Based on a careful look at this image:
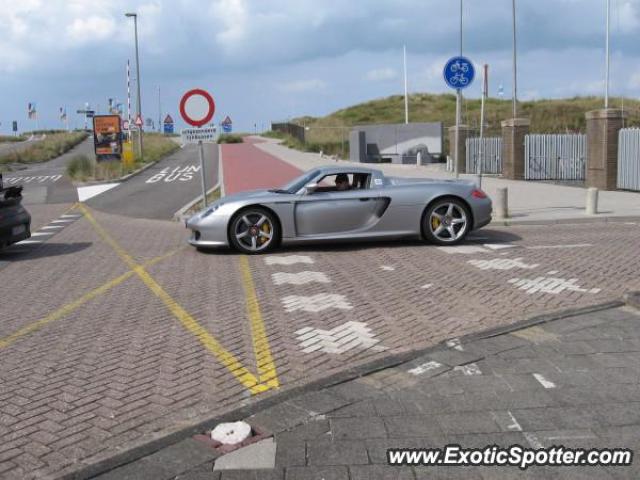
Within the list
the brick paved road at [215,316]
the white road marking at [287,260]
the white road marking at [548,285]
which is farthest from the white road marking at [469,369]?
the white road marking at [287,260]

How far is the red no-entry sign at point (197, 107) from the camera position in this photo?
14.8 m

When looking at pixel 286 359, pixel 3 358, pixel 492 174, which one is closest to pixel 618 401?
pixel 286 359

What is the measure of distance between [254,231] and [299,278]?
2194mm

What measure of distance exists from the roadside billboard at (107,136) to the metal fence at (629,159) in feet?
87.3

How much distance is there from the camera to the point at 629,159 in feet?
69.6

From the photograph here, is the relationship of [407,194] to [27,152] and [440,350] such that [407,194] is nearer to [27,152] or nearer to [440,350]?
[440,350]

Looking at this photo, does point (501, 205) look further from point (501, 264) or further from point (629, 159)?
point (629, 159)

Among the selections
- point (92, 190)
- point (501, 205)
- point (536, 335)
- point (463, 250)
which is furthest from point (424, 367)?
point (92, 190)

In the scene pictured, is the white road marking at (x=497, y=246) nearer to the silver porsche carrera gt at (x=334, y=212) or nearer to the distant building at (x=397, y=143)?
the silver porsche carrera gt at (x=334, y=212)

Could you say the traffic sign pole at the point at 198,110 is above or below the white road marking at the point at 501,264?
above

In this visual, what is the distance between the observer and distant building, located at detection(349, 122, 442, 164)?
41.6 metres

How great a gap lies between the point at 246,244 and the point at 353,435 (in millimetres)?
7057

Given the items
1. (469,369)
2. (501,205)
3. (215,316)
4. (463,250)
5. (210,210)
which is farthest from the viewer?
(501,205)

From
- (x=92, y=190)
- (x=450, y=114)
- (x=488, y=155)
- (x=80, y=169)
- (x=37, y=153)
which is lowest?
(x=92, y=190)
